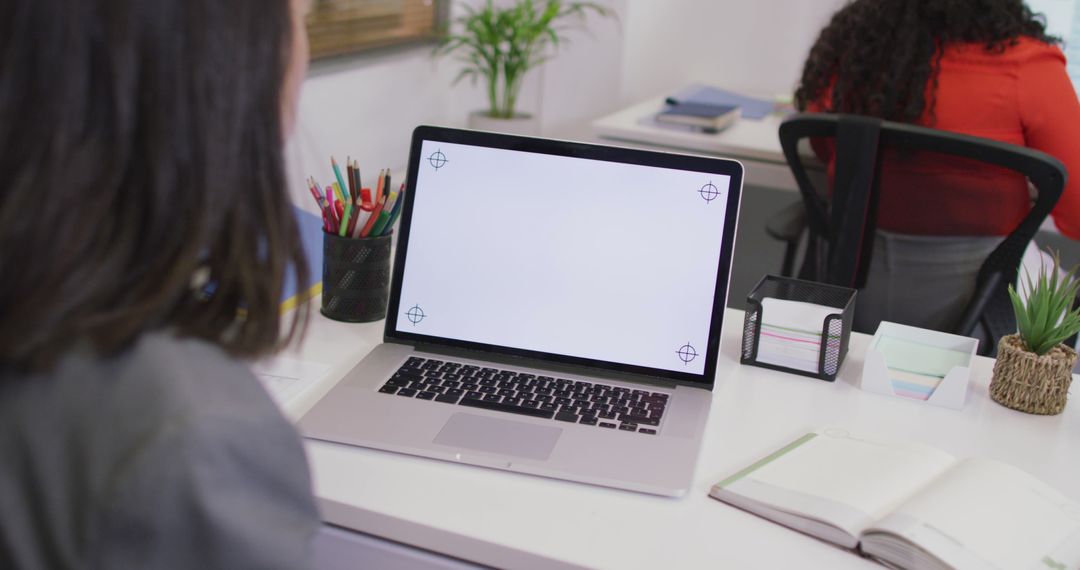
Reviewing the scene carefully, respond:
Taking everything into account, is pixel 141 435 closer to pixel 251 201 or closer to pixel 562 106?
pixel 251 201

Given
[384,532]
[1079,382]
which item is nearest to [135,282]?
[384,532]

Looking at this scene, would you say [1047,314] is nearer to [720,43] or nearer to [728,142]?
[728,142]

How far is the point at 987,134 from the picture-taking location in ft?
6.52

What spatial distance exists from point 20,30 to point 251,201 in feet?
0.52

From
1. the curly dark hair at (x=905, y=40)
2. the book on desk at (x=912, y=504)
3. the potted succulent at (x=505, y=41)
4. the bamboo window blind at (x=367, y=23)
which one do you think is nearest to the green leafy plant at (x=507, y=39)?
the potted succulent at (x=505, y=41)

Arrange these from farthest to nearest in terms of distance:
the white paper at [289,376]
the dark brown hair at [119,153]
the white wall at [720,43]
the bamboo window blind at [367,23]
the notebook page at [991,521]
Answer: the white wall at [720,43] → the bamboo window blind at [367,23] → the white paper at [289,376] → the notebook page at [991,521] → the dark brown hair at [119,153]

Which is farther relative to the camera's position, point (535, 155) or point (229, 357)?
point (535, 155)

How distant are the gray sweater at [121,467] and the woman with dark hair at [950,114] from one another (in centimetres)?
160

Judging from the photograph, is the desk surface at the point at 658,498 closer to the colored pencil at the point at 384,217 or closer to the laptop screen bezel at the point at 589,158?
the laptop screen bezel at the point at 589,158

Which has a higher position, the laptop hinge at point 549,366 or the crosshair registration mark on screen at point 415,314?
the crosshair registration mark on screen at point 415,314

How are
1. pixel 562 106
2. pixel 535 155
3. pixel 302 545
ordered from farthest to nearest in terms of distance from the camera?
pixel 562 106 → pixel 535 155 → pixel 302 545

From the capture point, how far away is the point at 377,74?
10.5 feet

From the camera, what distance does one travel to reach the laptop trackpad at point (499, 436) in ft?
3.25

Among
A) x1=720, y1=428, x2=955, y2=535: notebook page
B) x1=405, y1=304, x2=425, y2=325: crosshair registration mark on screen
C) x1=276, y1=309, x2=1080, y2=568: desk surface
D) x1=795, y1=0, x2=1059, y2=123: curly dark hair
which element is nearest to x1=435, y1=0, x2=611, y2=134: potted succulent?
x1=795, y1=0, x2=1059, y2=123: curly dark hair
